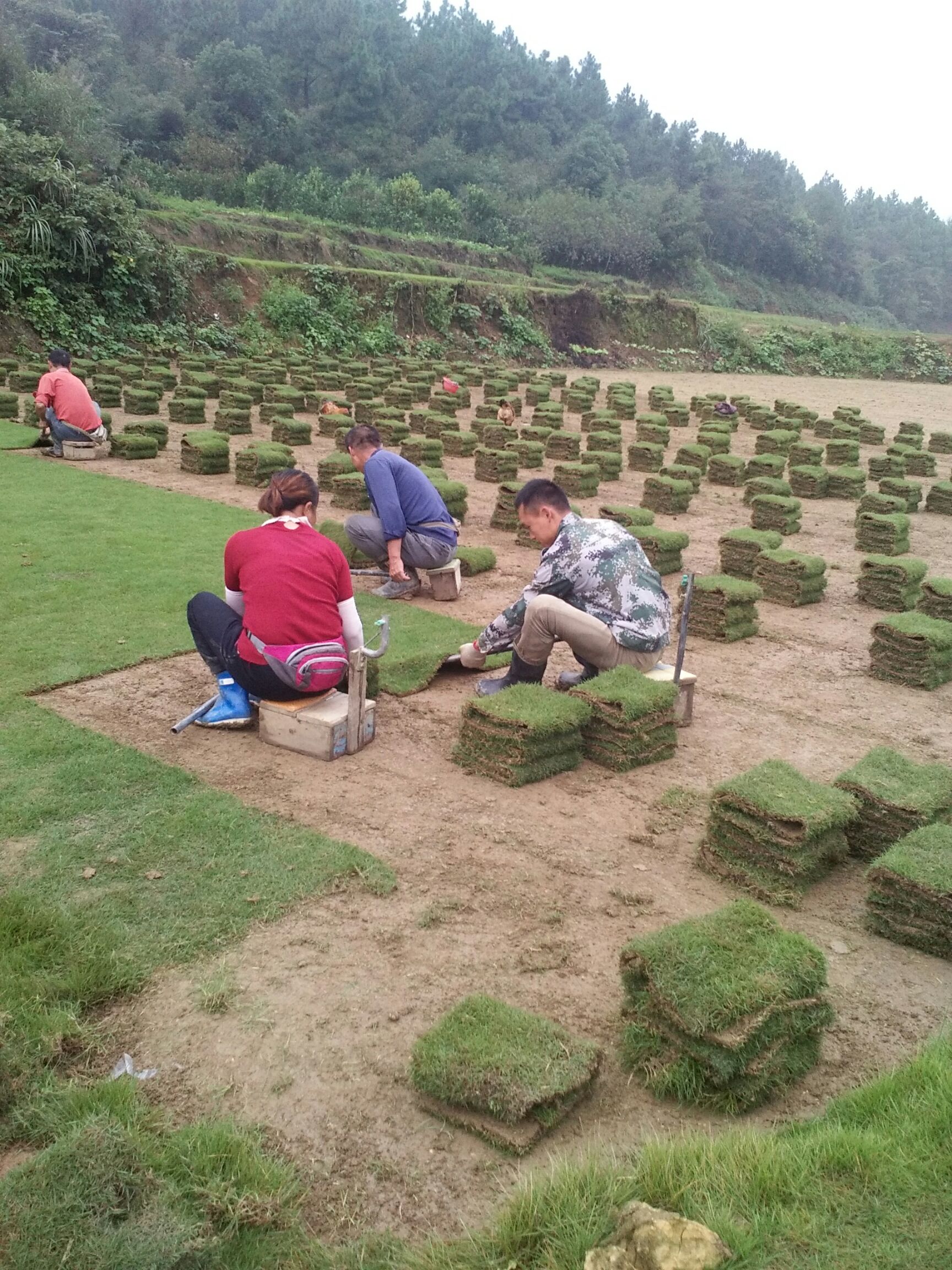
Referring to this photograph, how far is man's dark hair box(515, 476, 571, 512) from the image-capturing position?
22.0 ft

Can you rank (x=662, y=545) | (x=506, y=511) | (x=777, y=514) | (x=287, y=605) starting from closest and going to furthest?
(x=287, y=605), (x=662, y=545), (x=506, y=511), (x=777, y=514)

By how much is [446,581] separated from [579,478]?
6.58 m

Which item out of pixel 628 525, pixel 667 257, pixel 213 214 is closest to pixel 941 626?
pixel 628 525

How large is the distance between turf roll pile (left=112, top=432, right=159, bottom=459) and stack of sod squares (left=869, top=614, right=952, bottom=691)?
11.1 metres

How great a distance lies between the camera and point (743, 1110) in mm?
3611

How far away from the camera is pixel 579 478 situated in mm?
15812

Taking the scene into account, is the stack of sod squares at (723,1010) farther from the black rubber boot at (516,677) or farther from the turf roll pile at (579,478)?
the turf roll pile at (579,478)

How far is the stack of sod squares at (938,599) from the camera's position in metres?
10.1

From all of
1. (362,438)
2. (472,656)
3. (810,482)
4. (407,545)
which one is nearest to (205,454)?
(407,545)

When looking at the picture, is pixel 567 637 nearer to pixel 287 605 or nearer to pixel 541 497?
pixel 541 497

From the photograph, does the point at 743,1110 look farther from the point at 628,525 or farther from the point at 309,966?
the point at 628,525

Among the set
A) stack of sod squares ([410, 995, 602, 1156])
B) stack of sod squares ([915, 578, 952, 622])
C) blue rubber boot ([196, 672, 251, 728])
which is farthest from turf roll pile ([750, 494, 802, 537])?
stack of sod squares ([410, 995, 602, 1156])

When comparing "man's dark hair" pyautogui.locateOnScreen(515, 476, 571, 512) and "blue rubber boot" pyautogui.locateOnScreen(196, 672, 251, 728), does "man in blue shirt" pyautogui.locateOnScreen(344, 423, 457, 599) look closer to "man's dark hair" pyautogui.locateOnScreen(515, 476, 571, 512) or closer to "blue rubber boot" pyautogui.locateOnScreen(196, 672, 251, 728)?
"man's dark hair" pyautogui.locateOnScreen(515, 476, 571, 512)

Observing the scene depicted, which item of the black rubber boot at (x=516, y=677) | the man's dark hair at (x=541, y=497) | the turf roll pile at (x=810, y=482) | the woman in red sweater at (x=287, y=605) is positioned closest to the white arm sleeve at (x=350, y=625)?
the woman in red sweater at (x=287, y=605)
